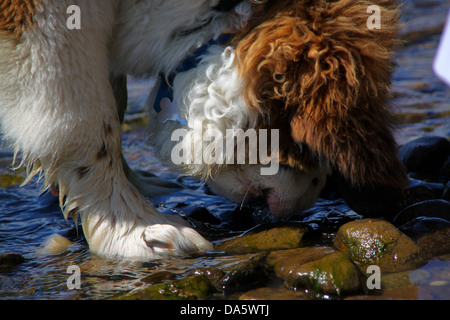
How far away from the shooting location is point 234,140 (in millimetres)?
2939

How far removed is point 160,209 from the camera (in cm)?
379

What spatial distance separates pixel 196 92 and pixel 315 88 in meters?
0.62

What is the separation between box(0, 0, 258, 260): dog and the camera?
2.72m

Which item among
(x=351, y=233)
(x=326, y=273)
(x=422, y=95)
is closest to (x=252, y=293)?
(x=326, y=273)

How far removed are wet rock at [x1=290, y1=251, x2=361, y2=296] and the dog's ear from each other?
0.47 meters

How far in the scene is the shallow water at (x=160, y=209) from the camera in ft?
8.88

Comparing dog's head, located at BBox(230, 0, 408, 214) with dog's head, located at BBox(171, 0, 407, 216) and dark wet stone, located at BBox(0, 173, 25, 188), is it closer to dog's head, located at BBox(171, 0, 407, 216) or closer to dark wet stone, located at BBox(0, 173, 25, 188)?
dog's head, located at BBox(171, 0, 407, 216)

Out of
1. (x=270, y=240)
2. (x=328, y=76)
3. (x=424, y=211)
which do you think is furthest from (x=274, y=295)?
(x=424, y=211)

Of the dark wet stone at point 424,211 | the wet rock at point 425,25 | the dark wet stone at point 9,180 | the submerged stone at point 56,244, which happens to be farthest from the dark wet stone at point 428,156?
the wet rock at point 425,25

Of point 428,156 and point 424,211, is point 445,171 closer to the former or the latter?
point 428,156

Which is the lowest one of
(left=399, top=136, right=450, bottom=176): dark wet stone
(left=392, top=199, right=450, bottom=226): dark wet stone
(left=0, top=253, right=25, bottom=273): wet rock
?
(left=0, top=253, right=25, bottom=273): wet rock

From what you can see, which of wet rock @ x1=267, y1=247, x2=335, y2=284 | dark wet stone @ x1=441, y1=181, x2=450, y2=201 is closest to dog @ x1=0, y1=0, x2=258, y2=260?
wet rock @ x1=267, y1=247, x2=335, y2=284

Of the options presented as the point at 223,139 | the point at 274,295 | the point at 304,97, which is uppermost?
the point at 304,97
